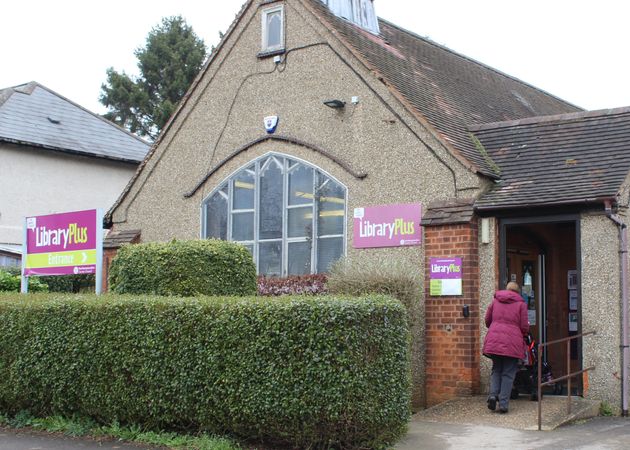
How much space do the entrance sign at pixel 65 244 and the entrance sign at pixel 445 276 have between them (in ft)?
15.5

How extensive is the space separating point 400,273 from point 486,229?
152cm

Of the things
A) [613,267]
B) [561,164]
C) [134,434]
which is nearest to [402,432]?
Result: [134,434]

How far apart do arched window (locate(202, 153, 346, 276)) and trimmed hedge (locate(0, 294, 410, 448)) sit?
5.12m

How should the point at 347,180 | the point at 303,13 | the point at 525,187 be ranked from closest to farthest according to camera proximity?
the point at 525,187, the point at 347,180, the point at 303,13

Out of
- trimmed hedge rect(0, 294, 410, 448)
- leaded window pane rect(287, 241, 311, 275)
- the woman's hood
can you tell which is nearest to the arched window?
leaded window pane rect(287, 241, 311, 275)

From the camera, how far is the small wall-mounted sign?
15.0 meters

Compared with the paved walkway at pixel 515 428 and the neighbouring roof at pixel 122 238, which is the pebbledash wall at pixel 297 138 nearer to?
the neighbouring roof at pixel 122 238

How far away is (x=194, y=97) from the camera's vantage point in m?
16.4

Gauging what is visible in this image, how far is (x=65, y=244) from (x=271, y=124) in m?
4.58

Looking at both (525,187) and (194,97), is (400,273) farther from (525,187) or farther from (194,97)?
(194,97)

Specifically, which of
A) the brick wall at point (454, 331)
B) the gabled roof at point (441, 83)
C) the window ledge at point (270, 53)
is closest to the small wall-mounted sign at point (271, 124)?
the window ledge at point (270, 53)

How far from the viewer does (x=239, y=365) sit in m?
8.45

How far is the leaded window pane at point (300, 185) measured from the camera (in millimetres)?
14531

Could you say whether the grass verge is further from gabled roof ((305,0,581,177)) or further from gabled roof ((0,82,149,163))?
gabled roof ((0,82,149,163))
